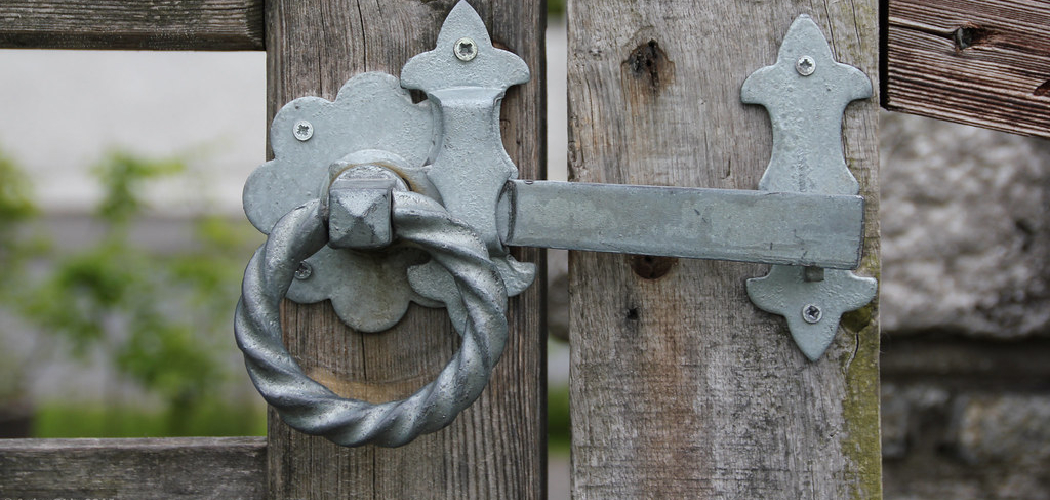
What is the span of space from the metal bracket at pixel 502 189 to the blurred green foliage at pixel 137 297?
6.08 ft

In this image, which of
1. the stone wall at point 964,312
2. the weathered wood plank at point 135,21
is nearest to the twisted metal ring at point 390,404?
the weathered wood plank at point 135,21

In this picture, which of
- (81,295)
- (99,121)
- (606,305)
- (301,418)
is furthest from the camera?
(99,121)

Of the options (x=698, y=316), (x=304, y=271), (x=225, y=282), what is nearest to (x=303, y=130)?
(x=304, y=271)

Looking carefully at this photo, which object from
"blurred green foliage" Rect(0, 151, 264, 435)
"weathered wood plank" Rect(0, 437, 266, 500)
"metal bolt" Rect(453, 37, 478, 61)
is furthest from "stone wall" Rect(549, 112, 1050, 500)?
"blurred green foliage" Rect(0, 151, 264, 435)

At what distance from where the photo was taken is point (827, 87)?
0.64 m

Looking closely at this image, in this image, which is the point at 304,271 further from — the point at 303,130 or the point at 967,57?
the point at 967,57

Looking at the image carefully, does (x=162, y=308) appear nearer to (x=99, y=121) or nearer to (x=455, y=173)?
(x=99, y=121)

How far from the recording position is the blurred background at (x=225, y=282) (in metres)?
1.12

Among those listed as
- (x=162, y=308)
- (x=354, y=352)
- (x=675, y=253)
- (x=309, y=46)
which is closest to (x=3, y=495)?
(x=354, y=352)

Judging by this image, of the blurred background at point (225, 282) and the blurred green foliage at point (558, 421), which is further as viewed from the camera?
Result: the blurred green foliage at point (558, 421)

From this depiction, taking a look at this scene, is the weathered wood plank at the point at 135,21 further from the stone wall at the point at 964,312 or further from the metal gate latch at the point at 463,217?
the stone wall at the point at 964,312

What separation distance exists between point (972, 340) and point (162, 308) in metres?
2.08

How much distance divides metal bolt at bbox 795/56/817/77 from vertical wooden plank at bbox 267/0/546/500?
20 centimetres

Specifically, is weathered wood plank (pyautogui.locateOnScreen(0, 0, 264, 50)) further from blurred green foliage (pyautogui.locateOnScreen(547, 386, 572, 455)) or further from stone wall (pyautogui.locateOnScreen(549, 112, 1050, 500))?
blurred green foliage (pyautogui.locateOnScreen(547, 386, 572, 455))
